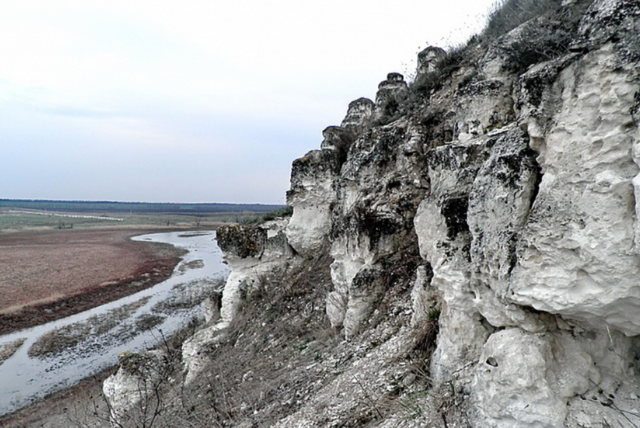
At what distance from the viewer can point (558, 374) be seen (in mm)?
3127

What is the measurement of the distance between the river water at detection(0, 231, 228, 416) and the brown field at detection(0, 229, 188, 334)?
1.79 meters

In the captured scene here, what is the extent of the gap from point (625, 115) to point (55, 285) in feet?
109

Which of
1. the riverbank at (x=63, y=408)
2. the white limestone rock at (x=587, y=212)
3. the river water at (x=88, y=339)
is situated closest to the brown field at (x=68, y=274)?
the river water at (x=88, y=339)

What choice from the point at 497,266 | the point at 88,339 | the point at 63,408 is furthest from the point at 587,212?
the point at 88,339

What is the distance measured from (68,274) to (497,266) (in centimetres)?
3571

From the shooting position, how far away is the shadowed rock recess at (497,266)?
2840 mm

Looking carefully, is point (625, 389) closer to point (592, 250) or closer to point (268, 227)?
point (592, 250)

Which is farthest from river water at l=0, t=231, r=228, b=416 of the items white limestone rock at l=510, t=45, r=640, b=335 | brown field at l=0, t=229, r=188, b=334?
white limestone rock at l=510, t=45, r=640, b=335

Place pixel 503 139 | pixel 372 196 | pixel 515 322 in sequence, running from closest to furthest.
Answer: pixel 515 322 → pixel 503 139 → pixel 372 196

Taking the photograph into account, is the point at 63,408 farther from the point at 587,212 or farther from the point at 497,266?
the point at 587,212

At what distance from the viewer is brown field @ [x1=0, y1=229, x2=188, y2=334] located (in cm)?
2233

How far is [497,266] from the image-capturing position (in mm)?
3461

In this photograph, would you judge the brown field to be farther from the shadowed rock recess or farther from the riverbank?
the shadowed rock recess

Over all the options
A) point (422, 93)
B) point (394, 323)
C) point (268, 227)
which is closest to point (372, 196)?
point (394, 323)
